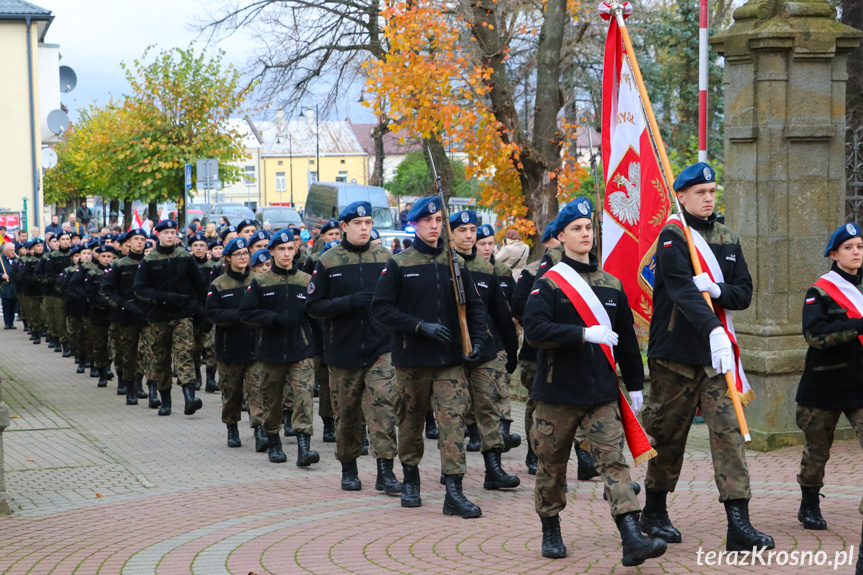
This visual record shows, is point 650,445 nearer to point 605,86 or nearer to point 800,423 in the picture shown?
point 800,423

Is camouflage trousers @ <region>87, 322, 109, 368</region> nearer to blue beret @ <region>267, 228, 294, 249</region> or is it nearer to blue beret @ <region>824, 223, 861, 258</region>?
blue beret @ <region>267, 228, 294, 249</region>

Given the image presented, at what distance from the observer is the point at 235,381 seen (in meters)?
11.4

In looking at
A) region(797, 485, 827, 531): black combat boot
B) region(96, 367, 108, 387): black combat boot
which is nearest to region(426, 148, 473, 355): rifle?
region(797, 485, 827, 531): black combat boot

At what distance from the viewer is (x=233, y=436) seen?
37.6 ft

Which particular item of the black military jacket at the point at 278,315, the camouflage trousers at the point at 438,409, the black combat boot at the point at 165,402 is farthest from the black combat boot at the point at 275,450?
the black combat boot at the point at 165,402

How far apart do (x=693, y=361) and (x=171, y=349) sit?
326 inches

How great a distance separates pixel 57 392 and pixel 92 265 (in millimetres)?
1965

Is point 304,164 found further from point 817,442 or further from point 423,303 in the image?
point 817,442

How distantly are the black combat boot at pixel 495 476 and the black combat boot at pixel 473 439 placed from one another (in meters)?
1.78

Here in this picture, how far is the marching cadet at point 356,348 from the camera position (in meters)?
8.81

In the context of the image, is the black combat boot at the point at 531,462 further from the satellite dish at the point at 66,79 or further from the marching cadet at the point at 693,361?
the satellite dish at the point at 66,79

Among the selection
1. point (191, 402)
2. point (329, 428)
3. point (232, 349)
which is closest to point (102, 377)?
point (191, 402)

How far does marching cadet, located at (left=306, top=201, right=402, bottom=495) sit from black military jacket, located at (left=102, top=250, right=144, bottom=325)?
218 inches

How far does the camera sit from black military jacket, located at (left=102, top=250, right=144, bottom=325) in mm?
14227
